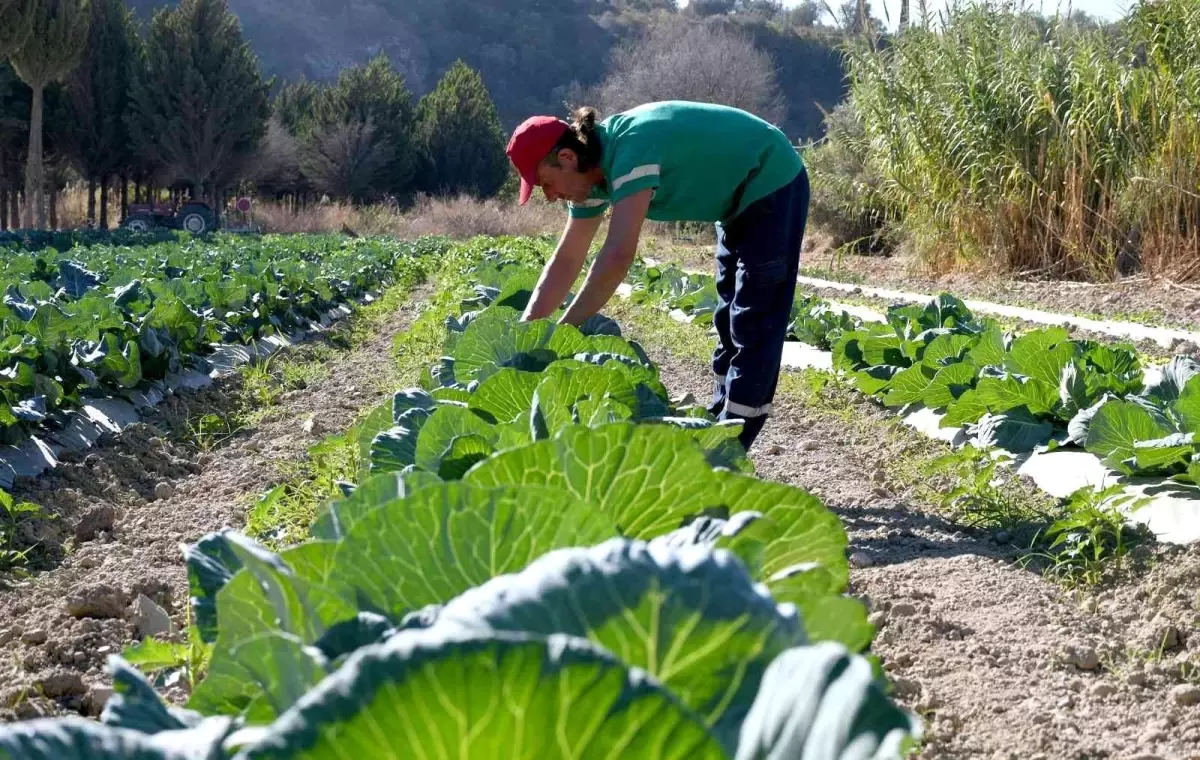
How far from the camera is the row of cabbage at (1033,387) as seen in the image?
3.56m

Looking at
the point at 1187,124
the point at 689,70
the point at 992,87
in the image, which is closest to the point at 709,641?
the point at 1187,124

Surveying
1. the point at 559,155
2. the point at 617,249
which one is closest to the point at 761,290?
the point at 617,249

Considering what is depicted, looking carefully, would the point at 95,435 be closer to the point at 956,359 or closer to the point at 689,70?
the point at 956,359

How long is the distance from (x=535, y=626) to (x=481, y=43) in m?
95.4

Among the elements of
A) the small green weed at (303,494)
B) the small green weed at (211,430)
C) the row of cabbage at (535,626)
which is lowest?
the small green weed at (211,430)

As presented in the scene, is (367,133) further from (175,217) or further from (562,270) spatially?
(562,270)

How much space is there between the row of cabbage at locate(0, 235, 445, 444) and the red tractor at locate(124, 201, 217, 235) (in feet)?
81.9

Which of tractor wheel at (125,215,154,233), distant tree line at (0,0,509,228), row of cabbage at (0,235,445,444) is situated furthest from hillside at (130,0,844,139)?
row of cabbage at (0,235,445,444)

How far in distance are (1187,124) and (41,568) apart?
9897 millimetres

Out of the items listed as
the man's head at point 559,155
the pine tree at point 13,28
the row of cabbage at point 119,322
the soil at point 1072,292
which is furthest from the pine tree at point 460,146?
the man's head at point 559,155

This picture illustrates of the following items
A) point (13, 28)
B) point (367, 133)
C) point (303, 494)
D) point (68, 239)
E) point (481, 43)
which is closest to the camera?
point (303, 494)

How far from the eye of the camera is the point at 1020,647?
2656 millimetres

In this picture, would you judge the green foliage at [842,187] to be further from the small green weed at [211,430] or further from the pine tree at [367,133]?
the pine tree at [367,133]

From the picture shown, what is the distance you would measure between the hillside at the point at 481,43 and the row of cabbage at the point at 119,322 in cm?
7323
